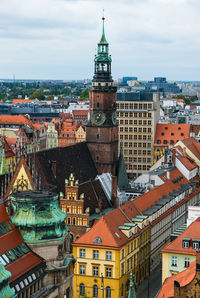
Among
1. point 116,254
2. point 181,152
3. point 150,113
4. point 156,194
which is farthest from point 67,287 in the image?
point 150,113

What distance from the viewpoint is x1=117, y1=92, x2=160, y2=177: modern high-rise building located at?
15912cm

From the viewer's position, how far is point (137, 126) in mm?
161250

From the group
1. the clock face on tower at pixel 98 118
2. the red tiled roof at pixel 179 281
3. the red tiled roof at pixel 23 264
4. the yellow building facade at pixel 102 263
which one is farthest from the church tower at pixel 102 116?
the red tiled roof at pixel 23 264

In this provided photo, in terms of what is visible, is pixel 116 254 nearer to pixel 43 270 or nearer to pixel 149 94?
pixel 43 270

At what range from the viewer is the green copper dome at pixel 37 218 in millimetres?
62031

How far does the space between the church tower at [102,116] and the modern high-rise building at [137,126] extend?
44.1m

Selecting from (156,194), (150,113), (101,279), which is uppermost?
(150,113)

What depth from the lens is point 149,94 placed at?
526ft

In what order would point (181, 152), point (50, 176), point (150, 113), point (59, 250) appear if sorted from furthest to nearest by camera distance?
point (150, 113)
point (181, 152)
point (50, 176)
point (59, 250)

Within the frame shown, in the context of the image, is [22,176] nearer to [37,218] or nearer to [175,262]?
[175,262]

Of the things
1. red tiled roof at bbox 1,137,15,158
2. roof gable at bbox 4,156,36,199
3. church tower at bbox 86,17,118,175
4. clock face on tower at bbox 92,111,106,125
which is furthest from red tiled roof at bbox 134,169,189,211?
red tiled roof at bbox 1,137,15,158

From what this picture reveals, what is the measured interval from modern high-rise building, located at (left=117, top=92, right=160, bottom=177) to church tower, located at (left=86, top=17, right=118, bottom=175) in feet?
145

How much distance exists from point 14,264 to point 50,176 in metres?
38.8

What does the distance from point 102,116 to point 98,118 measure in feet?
2.83
